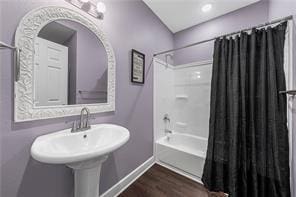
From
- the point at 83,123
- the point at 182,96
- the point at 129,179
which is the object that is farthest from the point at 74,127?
the point at 182,96

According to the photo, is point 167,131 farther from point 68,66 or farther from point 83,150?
point 68,66

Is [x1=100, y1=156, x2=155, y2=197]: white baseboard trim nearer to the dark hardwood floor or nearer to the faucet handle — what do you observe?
the dark hardwood floor

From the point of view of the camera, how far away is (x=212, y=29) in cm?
227

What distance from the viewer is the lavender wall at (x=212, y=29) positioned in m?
1.87

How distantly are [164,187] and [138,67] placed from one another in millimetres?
1617

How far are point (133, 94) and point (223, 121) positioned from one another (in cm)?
115

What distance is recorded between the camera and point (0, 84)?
0.73 metres

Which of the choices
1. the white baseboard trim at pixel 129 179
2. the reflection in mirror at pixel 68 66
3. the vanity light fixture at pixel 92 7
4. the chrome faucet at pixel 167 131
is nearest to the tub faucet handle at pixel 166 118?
the chrome faucet at pixel 167 131

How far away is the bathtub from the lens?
1.70 meters

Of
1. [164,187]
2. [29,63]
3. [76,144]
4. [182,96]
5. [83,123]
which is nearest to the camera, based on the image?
[29,63]

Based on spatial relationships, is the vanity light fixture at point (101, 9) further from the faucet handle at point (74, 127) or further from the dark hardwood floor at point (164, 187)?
the dark hardwood floor at point (164, 187)

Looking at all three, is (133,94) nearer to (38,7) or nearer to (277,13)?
(38,7)

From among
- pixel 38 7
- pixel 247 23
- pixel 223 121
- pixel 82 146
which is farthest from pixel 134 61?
pixel 247 23

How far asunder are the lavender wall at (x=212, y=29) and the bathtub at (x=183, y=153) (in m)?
1.58
